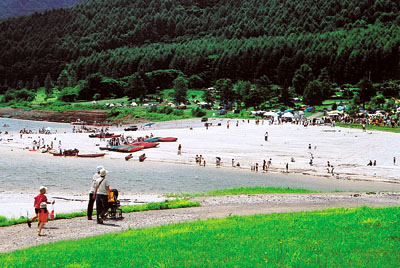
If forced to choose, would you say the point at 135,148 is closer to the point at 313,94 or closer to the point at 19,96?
the point at 313,94

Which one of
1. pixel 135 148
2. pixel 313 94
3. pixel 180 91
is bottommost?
pixel 135 148

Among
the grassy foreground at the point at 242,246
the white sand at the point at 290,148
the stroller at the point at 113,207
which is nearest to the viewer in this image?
the grassy foreground at the point at 242,246

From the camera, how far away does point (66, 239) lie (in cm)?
1227

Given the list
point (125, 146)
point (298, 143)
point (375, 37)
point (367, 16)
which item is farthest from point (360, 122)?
point (367, 16)

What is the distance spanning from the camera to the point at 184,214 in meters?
15.7

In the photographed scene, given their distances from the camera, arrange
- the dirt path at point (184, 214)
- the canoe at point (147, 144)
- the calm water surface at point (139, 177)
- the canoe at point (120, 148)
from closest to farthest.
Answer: the dirt path at point (184, 214), the calm water surface at point (139, 177), the canoe at point (120, 148), the canoe at point (147, 144)

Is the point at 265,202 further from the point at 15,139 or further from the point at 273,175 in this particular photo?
the point at 15,139

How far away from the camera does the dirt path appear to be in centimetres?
1266

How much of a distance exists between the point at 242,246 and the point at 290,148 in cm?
4005


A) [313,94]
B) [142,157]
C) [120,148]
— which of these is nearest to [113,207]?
[142,157]

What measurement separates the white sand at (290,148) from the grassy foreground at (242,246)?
85.9 feet

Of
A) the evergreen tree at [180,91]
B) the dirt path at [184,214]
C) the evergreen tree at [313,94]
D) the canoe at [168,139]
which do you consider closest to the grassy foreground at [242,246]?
the dirt path at [184,214]

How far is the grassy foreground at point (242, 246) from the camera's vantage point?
338 inches

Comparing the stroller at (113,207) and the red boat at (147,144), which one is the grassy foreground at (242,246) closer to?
the stroller at (113,207)
